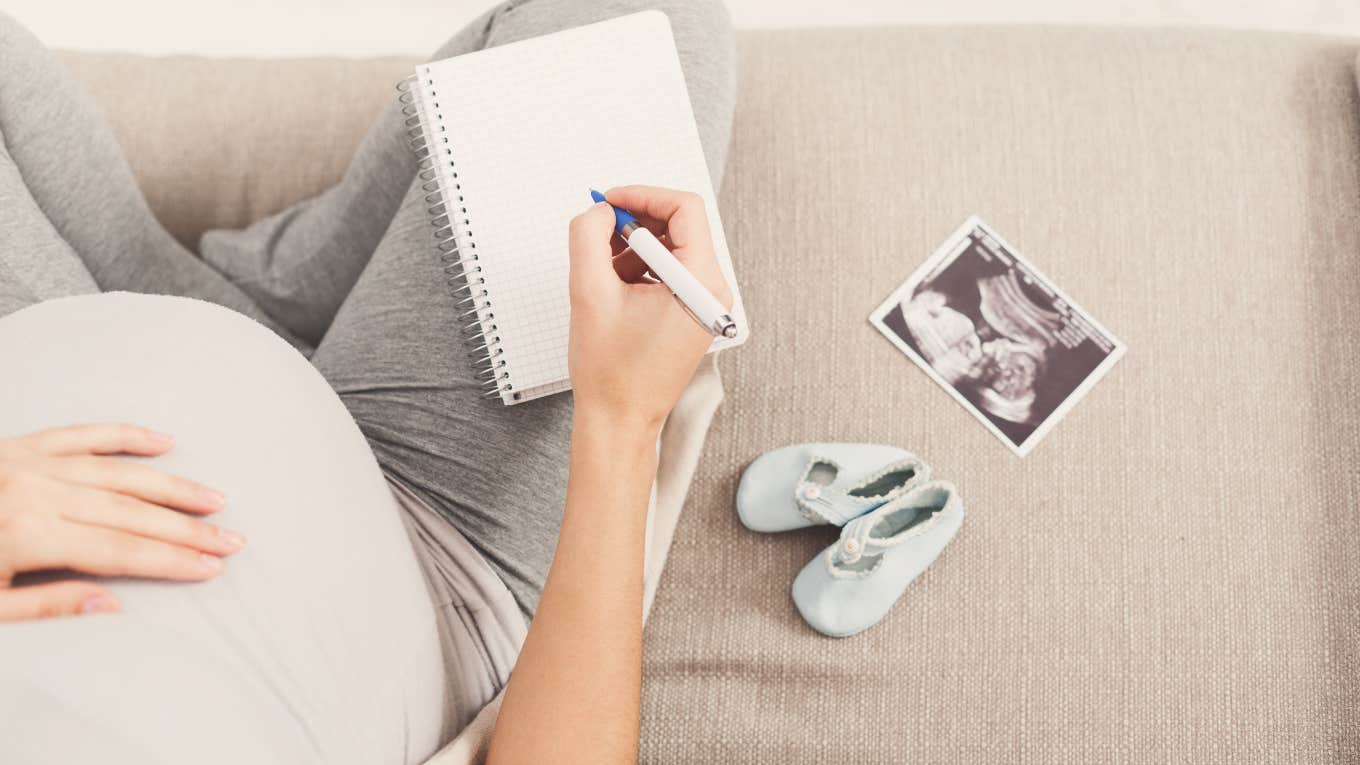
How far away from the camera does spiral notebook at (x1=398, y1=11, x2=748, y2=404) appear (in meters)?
0.79

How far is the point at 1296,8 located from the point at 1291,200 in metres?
0.79

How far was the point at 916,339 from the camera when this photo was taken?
3.32 ft

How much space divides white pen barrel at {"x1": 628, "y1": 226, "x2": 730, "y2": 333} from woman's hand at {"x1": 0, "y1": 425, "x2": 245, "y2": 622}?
0.33 metres

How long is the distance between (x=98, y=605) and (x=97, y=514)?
60mm

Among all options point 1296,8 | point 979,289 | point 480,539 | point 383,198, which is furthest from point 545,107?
point 1296,8

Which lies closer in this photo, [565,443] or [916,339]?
[565,443]

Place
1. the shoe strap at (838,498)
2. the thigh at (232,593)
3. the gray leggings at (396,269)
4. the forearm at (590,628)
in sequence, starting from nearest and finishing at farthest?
1. the thigh at (232,593)
2. the forearm at (590,628)
3. the gray leggings at (396,269)
4. the shoe strap at (838,498)

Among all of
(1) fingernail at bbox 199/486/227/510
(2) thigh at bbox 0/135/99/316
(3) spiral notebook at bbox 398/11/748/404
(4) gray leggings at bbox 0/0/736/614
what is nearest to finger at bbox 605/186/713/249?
(3) spiral notebook at bbox 398/11/748/404

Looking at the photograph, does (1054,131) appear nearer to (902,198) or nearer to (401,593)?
(902,198)

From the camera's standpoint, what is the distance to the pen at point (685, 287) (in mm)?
617

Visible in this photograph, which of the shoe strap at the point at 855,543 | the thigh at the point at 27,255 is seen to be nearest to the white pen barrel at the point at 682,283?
the shoe strap at the point at 855,543

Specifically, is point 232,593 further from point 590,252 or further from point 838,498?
point 838,498

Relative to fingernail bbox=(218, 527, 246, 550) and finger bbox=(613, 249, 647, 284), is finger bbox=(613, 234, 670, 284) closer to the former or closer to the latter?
finger bbox=(613, 249, 647, 284)

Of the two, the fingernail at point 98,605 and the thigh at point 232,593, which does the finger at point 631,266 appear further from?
the fingernail at point 98,605
